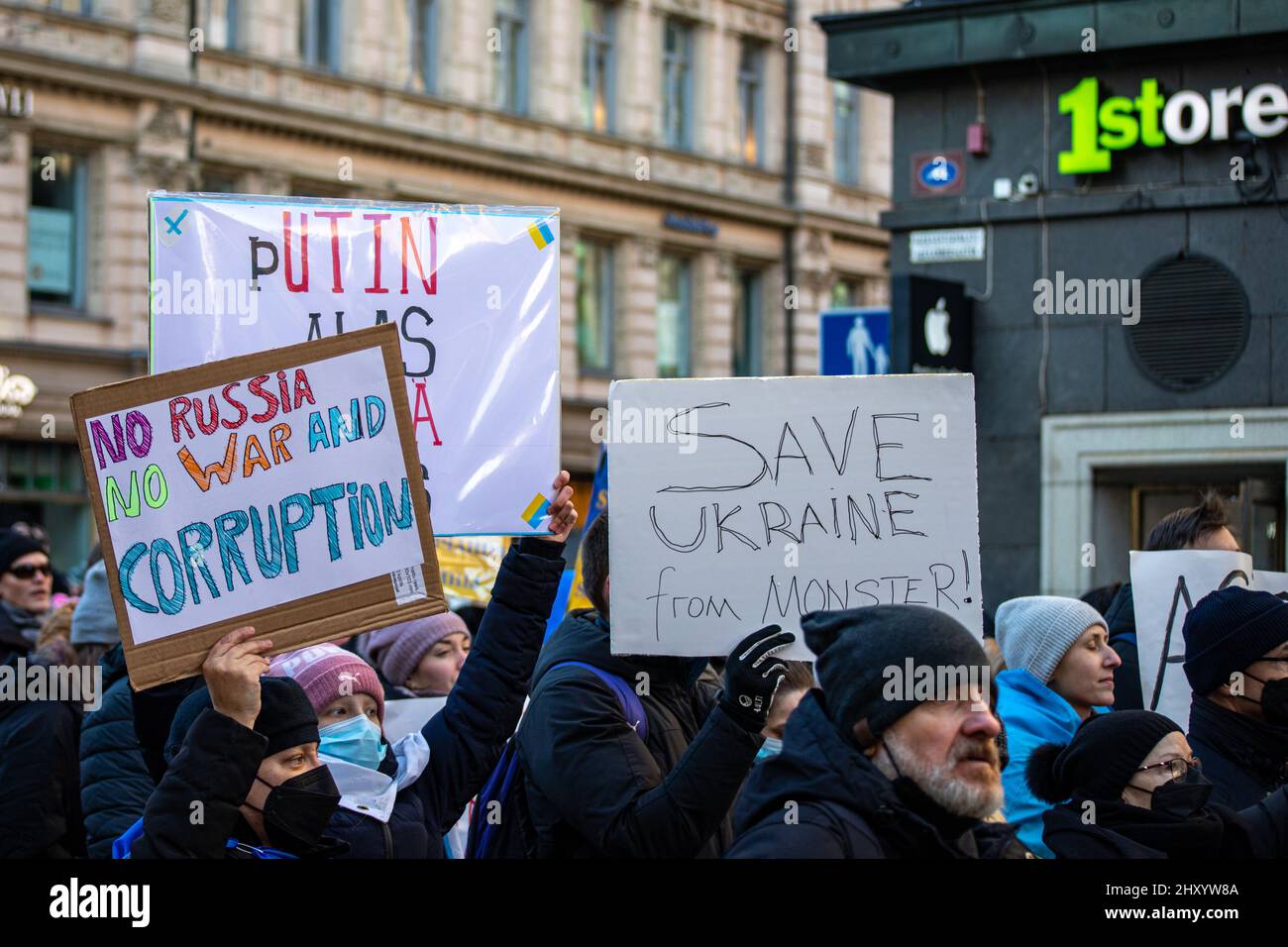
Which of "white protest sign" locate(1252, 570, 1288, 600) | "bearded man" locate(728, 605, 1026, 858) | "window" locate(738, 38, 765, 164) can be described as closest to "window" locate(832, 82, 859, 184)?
"window" locate(738, 38, 765, 164)

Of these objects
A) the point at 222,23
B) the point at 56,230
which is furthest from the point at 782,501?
the point at 222,23

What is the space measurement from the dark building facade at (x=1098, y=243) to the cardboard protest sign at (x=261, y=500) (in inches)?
343

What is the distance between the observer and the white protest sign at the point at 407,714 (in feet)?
19.9

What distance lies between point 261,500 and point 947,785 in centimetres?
178

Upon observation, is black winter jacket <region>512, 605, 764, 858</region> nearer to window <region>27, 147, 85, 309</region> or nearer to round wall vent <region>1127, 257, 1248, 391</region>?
round wall vent <region>1127, 257, 1248, 391</region>

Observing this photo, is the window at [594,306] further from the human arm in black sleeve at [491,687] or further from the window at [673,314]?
the human arm in black sleeve at [491,687]

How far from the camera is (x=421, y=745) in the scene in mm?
4625

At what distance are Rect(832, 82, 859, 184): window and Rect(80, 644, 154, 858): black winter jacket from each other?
1237 inches

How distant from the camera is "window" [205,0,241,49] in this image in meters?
26.5

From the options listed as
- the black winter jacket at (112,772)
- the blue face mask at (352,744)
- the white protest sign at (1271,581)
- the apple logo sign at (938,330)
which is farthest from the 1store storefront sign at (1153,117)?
the blue face mask at (352,744)

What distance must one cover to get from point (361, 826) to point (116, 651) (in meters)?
1.99

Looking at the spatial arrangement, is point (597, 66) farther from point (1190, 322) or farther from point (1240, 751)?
point (1240, 751)

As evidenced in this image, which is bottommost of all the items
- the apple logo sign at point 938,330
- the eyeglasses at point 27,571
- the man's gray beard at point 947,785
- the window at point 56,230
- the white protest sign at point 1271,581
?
the man's gray beard at point 947,785
